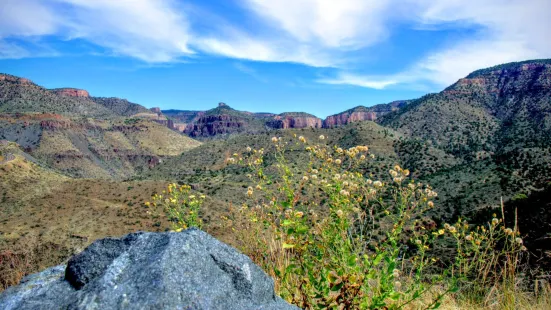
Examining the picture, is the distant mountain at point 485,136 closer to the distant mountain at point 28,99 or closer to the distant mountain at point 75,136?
the distant mountain at point 75,136

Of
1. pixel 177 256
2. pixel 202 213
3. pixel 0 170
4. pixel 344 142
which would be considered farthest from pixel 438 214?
pixel 0 170

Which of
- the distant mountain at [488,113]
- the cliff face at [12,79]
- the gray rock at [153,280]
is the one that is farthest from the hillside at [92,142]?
the gray rock at [153,280]

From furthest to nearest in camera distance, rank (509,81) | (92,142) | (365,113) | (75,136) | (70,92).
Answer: (365,113), (70,92), (509,81), (92,142), (75,136)

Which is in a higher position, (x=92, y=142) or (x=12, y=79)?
(x=12, y=79)

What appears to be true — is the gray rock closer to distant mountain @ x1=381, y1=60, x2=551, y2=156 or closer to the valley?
the valley

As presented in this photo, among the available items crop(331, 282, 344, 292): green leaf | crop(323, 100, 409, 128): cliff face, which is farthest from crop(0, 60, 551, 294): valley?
crop(323, 100, 409, 128): cliff face

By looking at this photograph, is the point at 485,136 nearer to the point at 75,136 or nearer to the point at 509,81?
the point at 509,81

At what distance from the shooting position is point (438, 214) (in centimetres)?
3253

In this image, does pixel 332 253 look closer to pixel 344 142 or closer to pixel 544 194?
pixel 544 194

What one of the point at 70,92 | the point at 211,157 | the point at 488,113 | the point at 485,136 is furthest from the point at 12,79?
the point at 488,113

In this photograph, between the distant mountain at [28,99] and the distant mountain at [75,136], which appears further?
the distant mountain at [28,99]

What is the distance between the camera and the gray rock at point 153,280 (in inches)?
81.4

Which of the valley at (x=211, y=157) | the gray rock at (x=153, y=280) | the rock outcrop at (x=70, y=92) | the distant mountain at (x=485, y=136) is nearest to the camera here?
the gray rock at (x=153, y=280)

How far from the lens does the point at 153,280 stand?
213cm
